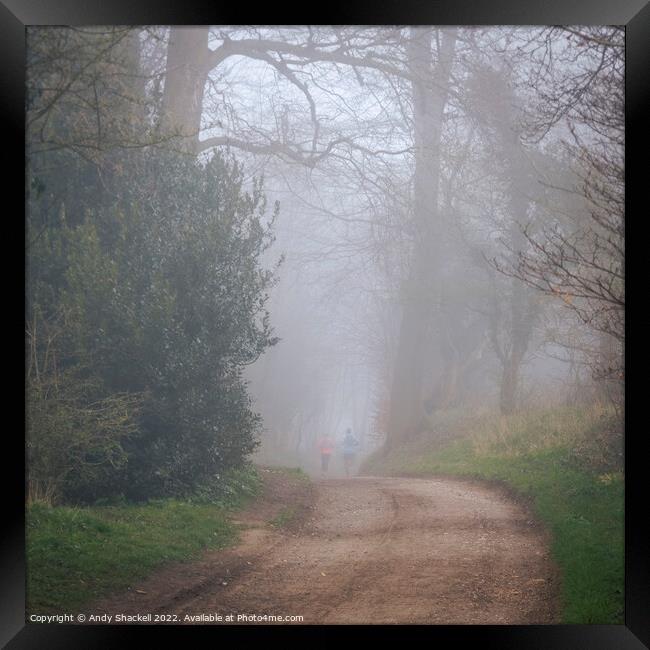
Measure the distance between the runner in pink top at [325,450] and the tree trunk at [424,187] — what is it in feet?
4.07

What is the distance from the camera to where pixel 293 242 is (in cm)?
659

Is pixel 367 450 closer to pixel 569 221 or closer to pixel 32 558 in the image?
pixel 569 221

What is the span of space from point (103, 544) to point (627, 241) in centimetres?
435

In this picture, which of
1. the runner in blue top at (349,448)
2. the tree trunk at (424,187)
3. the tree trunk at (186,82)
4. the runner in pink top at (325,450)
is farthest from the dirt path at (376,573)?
the tree trunk at (186,82)

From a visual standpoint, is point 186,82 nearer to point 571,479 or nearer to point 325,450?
point 325,450

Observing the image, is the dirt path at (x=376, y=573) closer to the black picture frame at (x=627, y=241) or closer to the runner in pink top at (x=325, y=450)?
the black picture frame at (x=627, y=241)

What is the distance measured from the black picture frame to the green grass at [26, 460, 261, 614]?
0.15 meters

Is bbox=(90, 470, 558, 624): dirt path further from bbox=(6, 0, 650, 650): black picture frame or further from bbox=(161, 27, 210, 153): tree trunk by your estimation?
bbox=(161, 27, 210, 153): tree trunk

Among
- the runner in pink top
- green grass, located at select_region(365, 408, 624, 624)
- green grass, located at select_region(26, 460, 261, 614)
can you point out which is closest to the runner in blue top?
the runner in pink top

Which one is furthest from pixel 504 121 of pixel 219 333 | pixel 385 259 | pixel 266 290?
pixel 219 333

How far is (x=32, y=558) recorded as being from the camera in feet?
17.0

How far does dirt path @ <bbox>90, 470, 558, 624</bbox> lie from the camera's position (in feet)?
16.9

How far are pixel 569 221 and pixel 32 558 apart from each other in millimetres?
4881

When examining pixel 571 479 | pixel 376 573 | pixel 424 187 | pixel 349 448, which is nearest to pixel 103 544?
pixel 376 573
